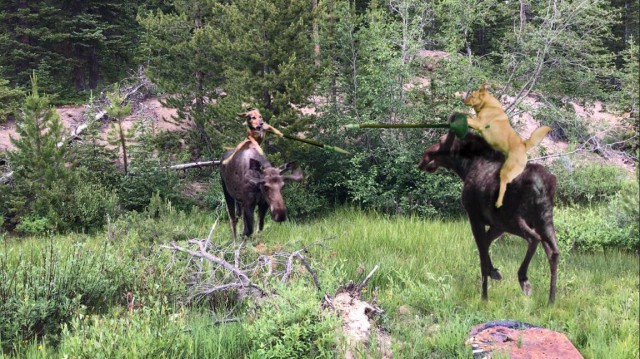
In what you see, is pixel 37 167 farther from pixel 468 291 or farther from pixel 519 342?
pixel 519 342

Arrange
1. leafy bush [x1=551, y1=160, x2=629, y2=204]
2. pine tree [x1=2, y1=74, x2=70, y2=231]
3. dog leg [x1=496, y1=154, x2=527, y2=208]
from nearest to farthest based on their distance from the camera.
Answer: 1. dog leg [x1=496, y1=154, x2=527, y2=208]
2. pine tree [x1=2, y1=74, x2=70, y2=231]
3. leafy bush [x1=551, y1=160, x2=629, y2=204]

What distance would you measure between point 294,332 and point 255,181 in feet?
5.23

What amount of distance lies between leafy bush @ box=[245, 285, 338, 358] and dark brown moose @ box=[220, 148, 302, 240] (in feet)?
3.00

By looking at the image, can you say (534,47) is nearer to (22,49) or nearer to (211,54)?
(211,54)

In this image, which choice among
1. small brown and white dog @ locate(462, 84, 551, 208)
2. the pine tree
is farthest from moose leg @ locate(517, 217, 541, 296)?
the pine tree

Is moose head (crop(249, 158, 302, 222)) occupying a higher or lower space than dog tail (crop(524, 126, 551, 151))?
lower

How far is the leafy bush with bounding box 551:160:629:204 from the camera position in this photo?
867 centimetres

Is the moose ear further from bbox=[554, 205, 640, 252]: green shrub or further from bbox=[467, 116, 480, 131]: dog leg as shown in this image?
bbox=[554, 205, 640, 252]: green shrub

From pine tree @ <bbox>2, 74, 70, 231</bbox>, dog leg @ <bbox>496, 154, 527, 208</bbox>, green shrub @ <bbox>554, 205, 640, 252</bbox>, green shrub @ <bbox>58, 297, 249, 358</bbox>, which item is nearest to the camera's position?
dog leg @ <bbox>496, 154, 527, 208</bbox>

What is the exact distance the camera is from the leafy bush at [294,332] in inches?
127

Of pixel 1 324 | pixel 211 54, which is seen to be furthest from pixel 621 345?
pixel 211 54

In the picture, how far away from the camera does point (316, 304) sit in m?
3.49

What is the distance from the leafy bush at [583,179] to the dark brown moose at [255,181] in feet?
20.5

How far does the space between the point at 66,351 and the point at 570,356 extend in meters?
3.31
